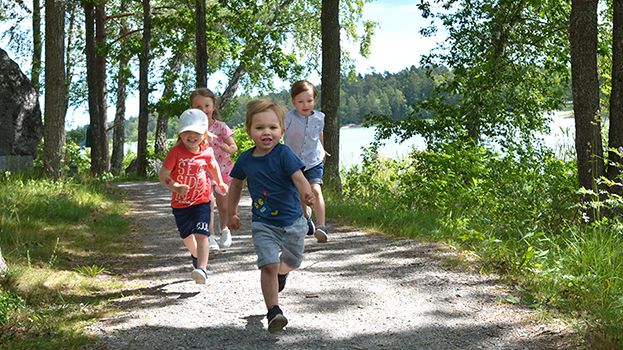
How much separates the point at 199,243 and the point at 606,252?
3.50 metres

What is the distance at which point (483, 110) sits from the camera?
15.9 meters

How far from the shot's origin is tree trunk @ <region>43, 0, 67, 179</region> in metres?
13.3

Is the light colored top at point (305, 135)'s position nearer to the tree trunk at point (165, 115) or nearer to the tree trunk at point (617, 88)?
the tree trunk at point (617, 88)

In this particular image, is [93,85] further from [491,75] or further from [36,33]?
[491,75]

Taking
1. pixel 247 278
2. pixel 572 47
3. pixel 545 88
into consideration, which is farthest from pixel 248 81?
pixel 247 278

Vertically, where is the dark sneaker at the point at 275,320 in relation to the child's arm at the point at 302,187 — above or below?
below

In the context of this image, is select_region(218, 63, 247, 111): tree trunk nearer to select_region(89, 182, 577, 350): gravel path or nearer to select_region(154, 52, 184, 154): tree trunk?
select_region(154, 52, 184, 154): tree trunk

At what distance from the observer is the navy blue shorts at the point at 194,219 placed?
→ 6.38 meters

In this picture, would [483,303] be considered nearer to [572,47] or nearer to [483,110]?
[572,47]

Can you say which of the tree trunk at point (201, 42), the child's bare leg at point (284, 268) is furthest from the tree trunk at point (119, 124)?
the child's bare leg at point (284, 268)

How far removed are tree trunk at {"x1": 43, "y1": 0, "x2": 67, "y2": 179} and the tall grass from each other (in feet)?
18.6

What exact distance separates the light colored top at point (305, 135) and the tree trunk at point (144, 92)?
18077 millimetres

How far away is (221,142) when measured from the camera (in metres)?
8.48

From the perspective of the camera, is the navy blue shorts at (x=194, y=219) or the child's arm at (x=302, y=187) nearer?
the child's arm at (x=302, y=187)
